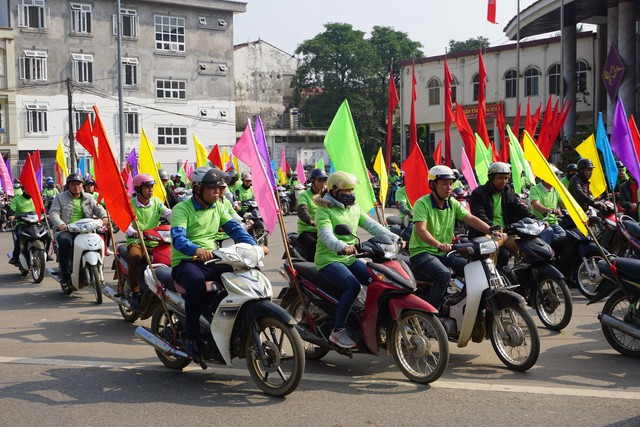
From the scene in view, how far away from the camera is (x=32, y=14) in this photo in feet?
150

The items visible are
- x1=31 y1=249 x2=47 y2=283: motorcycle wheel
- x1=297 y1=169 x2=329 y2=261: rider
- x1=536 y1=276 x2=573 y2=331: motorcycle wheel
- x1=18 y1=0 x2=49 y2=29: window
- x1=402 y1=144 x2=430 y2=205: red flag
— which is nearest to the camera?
x1=536 y1=276 x2=573 y2=331: motorcycle wheel

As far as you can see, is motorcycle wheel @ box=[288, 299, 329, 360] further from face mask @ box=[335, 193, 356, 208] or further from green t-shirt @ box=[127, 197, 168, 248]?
green t-shirt @ box=[127, 197, 168, 248]

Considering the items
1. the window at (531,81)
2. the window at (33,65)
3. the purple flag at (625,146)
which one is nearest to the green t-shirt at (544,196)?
the purple flag at (625,146)

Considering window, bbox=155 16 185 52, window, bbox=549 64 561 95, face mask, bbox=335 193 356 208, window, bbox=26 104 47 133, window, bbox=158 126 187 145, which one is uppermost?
window, bbox=155 16 185 52

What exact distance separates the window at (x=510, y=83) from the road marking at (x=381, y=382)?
41.0m

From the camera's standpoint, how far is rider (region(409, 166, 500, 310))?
262 inches

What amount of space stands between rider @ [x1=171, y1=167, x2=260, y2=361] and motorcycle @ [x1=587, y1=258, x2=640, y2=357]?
3.07 m

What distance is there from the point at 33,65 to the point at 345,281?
144ft

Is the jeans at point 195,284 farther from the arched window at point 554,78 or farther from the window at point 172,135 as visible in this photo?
the window at point 172,135

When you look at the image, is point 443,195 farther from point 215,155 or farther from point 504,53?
point 504,53

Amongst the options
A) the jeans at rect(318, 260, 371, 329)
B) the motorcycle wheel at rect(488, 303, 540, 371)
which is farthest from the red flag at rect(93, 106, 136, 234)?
the motorcycle wheel at rect(488, 303, 540, 371)

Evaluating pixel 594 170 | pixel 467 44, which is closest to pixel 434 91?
pixel 467 44

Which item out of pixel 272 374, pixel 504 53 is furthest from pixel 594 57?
pixel 272 374

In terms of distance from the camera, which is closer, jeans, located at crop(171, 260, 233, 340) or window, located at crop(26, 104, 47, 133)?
jeans, located at crop(171, 260, 233, 340)
